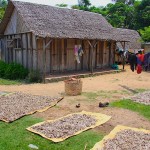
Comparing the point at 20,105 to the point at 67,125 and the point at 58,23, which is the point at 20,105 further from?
the point at 58,23

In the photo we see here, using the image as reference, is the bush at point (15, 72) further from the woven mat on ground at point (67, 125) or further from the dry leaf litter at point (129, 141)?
the dry leaf litter at point (129, 141)

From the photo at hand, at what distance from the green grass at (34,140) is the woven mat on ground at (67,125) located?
0.46 ft

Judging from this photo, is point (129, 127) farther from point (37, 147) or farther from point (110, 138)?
point (37, 147)

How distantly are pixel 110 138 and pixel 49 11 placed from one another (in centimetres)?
1244

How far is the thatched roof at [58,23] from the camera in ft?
48.0

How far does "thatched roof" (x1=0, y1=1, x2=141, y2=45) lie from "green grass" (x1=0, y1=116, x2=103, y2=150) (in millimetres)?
8195

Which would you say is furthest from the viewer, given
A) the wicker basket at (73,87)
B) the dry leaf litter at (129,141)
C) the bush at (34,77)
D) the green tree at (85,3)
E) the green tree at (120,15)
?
the green tree at (85,3)

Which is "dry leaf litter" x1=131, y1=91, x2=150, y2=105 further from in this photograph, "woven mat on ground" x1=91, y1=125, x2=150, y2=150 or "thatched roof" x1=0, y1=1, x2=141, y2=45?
"thatched roof" x1=0, y1=1, x2=141, y2=45

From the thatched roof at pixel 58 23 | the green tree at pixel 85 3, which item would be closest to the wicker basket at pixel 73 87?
the thatched roof at pixel 58 23

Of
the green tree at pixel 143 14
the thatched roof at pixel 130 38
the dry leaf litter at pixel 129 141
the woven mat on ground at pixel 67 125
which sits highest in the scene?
the green tree at pixel 143 14

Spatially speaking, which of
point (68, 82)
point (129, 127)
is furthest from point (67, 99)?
point (129, 127)

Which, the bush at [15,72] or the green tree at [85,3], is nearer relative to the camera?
the bush at [15,72]

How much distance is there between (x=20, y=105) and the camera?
27.9ft

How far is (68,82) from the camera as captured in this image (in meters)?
10.6
